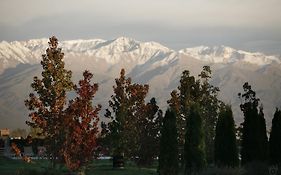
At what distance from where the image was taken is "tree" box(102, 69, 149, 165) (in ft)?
186

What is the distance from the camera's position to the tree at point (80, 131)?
3284cm

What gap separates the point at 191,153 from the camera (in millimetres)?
40375

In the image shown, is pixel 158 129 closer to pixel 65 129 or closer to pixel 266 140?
pixel 266 140

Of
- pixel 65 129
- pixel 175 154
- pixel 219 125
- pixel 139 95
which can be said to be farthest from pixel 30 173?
pixel 139 95

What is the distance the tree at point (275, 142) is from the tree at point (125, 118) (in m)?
21.1

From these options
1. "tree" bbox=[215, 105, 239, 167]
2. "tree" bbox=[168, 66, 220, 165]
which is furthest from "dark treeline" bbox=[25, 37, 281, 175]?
"tree" bbox=[168, 66, 220, 165]

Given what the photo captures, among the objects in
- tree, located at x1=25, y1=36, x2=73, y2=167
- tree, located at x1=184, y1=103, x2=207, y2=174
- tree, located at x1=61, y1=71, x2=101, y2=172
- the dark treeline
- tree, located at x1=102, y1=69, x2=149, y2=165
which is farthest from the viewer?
tree, located at x1=102, y1=69, x2=149, y2=165

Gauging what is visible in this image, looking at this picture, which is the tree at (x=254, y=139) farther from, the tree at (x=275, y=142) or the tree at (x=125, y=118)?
the tree at (x=125, y=118)

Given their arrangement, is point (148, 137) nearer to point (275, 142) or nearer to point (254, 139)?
point (254, 139)

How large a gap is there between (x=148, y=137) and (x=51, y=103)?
28635 millimetres

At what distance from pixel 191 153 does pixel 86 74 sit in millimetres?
11342

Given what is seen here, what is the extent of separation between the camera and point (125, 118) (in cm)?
5703

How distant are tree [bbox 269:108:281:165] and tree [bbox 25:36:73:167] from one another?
15.5 metres

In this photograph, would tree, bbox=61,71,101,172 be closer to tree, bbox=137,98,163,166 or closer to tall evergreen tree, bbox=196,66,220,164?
tall evergreen tree, bbox=196,66,220,164
